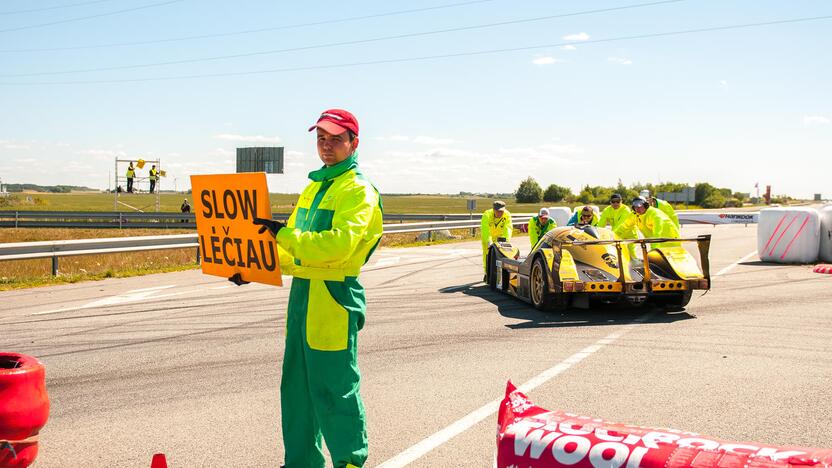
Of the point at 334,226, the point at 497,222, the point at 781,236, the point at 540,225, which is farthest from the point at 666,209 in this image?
the point at 334,226

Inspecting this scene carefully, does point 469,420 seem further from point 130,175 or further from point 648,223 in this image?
point 130,175

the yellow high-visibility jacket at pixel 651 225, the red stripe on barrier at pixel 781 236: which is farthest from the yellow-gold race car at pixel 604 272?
the red stripe on barrier at pixel 781 236

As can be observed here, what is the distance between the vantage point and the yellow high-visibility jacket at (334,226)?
3.72 meters

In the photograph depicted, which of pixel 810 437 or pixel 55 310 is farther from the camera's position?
pixel 55 310

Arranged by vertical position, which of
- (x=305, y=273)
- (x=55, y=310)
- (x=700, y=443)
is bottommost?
(x=55, y=310)

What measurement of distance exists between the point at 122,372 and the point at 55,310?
4.65m

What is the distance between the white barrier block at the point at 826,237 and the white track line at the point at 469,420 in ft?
47.1

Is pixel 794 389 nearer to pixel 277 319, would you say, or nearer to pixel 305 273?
pixel 305 273

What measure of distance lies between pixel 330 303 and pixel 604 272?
7840mm

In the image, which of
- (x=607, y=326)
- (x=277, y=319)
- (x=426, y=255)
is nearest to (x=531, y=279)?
(x=607, y=326)

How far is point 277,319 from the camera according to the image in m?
10.2

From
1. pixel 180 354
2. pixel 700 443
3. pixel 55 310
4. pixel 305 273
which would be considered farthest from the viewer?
pixel 55 310

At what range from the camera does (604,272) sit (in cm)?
1106

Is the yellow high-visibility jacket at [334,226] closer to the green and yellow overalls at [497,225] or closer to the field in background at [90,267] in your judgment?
the green and yellow overalls at [497,225]
